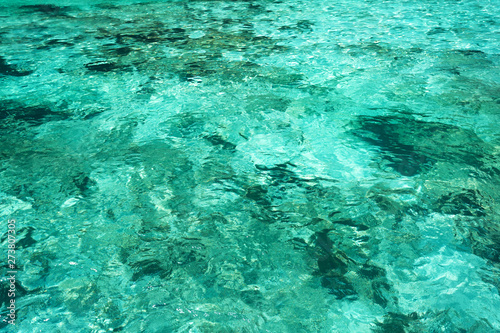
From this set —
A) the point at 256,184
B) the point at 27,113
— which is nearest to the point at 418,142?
the point at 256,184

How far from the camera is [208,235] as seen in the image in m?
2.57

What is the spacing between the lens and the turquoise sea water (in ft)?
6.93

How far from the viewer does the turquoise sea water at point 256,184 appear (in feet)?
6.93

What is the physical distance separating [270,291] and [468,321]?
1.07 m

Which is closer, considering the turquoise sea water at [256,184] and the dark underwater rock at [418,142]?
the turquoise sea water at [256,184]

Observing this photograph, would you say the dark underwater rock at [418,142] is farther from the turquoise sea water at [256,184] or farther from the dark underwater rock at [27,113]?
the dark underwater rock at [27,113]

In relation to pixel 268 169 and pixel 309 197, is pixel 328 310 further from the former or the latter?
pixel 268 169

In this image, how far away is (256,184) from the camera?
303cm

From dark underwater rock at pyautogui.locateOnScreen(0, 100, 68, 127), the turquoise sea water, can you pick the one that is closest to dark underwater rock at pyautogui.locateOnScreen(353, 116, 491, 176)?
the turquoise sea water

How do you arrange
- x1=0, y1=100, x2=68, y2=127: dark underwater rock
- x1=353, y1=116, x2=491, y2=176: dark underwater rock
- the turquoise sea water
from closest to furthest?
the turquoise sea water → x1=353, y1=116, x2=491, y2=176: dark underwater rock → x1=0, y1=100, x2=68, y2=127: dark underwater rock

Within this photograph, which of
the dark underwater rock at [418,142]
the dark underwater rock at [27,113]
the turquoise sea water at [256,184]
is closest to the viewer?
the turquoise sea water at [256,184]

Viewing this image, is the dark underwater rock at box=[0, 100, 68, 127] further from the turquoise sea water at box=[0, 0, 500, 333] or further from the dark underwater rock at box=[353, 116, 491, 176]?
the dark underwater rock at box=[353, 116, 491, 176]

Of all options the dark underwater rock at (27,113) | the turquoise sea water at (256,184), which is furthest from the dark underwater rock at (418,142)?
the dark underwater rock at (27,113)

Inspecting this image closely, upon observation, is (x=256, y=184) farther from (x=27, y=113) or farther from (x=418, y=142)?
(x=27, y=113)
